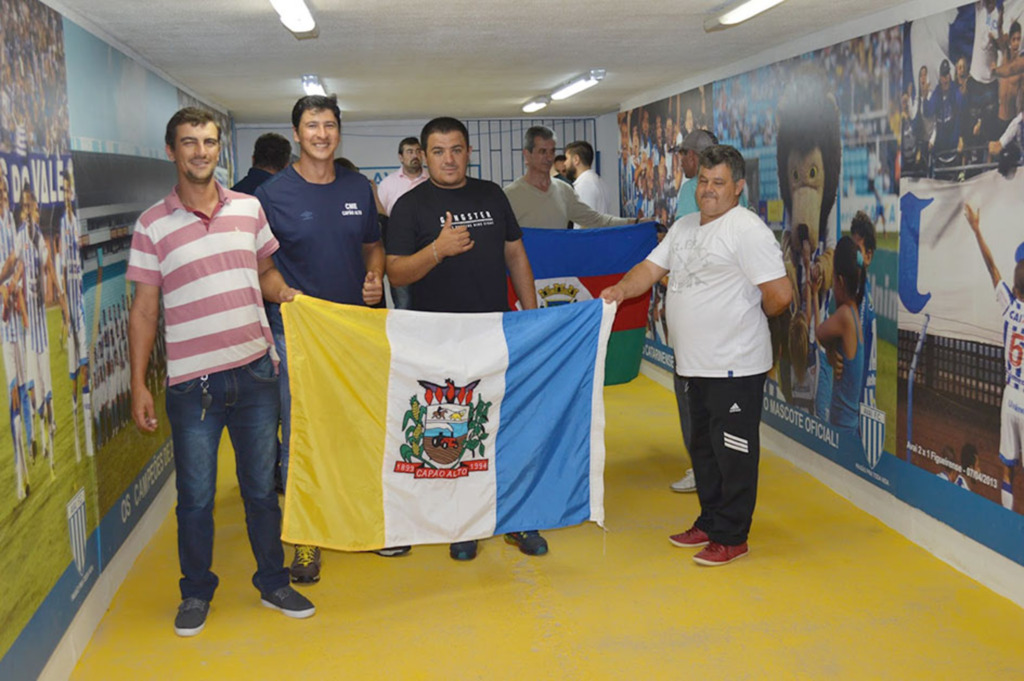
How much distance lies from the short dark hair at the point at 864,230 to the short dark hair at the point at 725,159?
44.8 inches

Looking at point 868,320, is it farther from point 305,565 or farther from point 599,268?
point 305,565

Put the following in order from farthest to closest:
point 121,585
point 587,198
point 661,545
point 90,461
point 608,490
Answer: point 587,198 < point 608,490 < point 661,545 < point 121,585 < point 90,461

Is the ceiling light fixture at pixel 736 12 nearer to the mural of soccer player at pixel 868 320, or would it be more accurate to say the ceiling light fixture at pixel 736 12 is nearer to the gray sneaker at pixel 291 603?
the mural of soccer player at pixel 868 320

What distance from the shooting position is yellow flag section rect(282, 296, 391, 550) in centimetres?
397

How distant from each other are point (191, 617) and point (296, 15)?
255 centimetres

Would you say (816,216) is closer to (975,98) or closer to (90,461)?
(975,98)

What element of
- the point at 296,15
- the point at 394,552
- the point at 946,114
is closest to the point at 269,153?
the point at 296,15

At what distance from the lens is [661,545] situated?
188 inches

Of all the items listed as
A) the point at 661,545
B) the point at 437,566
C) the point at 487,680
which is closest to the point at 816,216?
the point at 661,545

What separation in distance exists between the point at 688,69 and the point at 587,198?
145 centimetres

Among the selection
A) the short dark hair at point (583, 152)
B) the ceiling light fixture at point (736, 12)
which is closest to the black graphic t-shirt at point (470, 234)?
the ceiling light fixture at point (736, 12)

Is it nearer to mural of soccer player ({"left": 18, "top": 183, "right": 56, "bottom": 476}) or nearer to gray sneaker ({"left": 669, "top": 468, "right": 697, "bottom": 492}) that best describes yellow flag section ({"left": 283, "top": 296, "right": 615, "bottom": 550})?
mural of soccer player ({"left": 18, "top": 183, "right": 56, "bottom": 476})


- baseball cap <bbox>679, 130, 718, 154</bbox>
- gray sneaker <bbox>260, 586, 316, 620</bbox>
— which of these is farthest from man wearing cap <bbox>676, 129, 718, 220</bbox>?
gray sneaker <bbox>260, 586, 316, 620</bbox>

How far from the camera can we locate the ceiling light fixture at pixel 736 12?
15.2 feet
